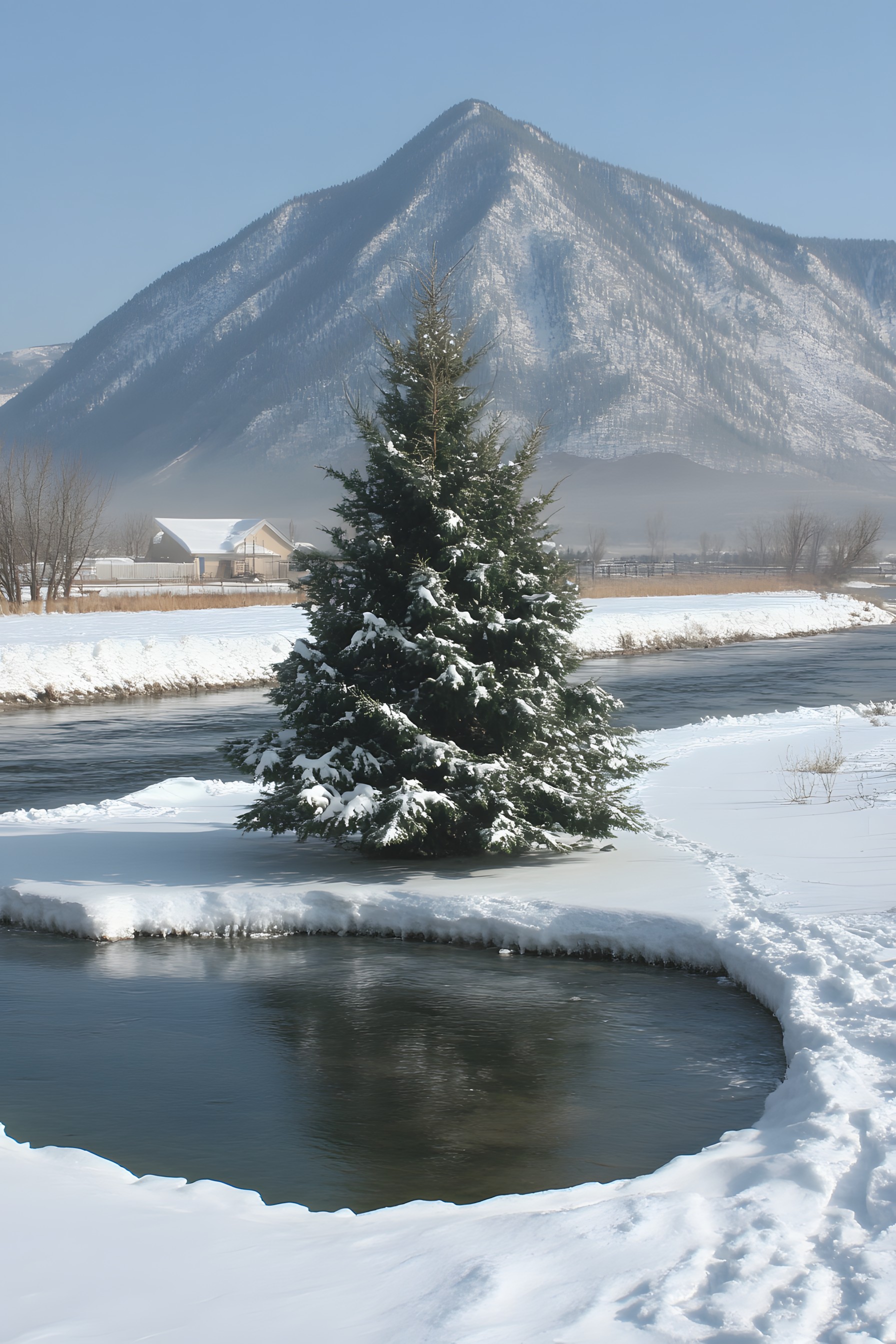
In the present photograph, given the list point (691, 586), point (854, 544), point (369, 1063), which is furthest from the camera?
point (854, 544)

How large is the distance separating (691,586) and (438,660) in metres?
72.0

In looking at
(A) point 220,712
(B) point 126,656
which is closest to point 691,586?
(B) point 126,656

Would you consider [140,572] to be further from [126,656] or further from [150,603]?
[126,656]

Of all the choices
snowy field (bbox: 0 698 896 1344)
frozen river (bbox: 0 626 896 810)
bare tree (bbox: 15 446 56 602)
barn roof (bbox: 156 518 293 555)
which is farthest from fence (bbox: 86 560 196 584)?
snowy field (bbox: 0 698 896 1344)

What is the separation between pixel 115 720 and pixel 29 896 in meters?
16.2

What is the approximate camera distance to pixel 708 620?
53.2 metres

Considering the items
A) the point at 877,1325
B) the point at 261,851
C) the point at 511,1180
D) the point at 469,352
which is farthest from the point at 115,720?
the point at 877,1325

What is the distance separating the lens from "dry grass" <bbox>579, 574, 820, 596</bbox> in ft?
244

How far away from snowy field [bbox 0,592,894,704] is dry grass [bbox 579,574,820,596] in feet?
33.9

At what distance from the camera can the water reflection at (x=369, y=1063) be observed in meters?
6.77

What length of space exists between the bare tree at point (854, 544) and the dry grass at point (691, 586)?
223 centimetres

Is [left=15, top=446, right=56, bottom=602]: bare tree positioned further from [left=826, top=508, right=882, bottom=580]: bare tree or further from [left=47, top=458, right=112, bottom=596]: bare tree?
[left=826, top=508, right=882, bottom=580]: bare tree

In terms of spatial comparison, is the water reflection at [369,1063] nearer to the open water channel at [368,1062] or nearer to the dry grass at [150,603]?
the open water channel at [368,1062]

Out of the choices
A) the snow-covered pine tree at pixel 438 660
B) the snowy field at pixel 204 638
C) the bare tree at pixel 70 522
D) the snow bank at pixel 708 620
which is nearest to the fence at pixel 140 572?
the bare tree at pixel 70 522
